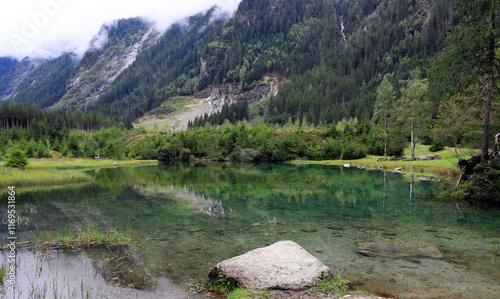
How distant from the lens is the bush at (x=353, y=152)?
244ft

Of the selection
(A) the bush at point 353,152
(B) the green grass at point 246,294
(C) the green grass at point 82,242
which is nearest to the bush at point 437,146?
(A) the bush at point 353,152

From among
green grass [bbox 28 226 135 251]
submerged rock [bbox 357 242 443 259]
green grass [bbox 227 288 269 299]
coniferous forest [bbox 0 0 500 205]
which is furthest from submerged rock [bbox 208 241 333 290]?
coniferous forest [bbox 0 0 500 205]

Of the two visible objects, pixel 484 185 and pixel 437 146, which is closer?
pixel 484 185

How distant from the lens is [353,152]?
75.4 metres

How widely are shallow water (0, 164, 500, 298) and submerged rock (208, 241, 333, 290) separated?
1477mm

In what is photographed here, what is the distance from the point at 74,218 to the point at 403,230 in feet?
71.1

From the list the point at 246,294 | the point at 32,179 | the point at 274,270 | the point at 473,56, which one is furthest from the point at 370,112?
the point at 246,294

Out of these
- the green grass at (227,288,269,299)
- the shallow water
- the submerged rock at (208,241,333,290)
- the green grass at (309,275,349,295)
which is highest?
the submerged rock at (208,241,333,290)

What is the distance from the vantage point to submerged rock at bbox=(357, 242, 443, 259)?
11.0 metres

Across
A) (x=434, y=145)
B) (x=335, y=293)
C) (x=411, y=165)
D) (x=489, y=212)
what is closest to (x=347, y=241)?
(x=335, y=293)

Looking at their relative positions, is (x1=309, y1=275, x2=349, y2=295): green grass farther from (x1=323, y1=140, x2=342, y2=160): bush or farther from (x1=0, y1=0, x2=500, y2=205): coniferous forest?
(x1=323, y1=140, x2=342, y2=160): bush

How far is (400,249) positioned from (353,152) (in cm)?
6804

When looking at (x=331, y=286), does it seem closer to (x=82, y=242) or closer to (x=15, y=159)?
(x=82, y=242)

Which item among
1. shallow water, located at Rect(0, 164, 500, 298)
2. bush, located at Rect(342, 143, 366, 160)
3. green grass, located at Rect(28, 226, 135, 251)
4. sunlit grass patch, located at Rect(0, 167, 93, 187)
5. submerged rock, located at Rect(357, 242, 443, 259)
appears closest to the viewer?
shallow water, located at Rect(0, 164, 500, 298)
